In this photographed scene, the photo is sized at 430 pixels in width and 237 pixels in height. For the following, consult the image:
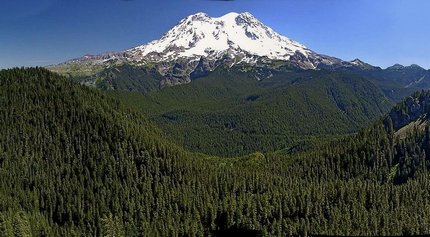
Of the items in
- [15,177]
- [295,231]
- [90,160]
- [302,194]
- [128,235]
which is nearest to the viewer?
[295,231]

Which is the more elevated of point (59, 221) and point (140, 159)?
point (140, 159)

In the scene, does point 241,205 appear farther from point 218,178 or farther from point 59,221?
point 59,221

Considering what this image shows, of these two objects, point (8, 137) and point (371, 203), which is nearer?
point (371, 203)

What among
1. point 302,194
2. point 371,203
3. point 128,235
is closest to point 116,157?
point 128,235

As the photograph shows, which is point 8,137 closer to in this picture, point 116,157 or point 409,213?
point 116,157

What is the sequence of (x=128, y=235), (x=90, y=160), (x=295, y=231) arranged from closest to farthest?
(x=295, y=231), (x=128, y=235), (x=90, y=160)

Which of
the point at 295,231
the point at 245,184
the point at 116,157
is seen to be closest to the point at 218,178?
the point at 245,184

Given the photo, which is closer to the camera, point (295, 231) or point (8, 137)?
point (295, 231)

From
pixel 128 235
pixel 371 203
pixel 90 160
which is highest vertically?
pixel 90 160

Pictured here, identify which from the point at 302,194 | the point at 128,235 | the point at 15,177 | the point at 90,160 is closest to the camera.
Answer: the point at 128,235
